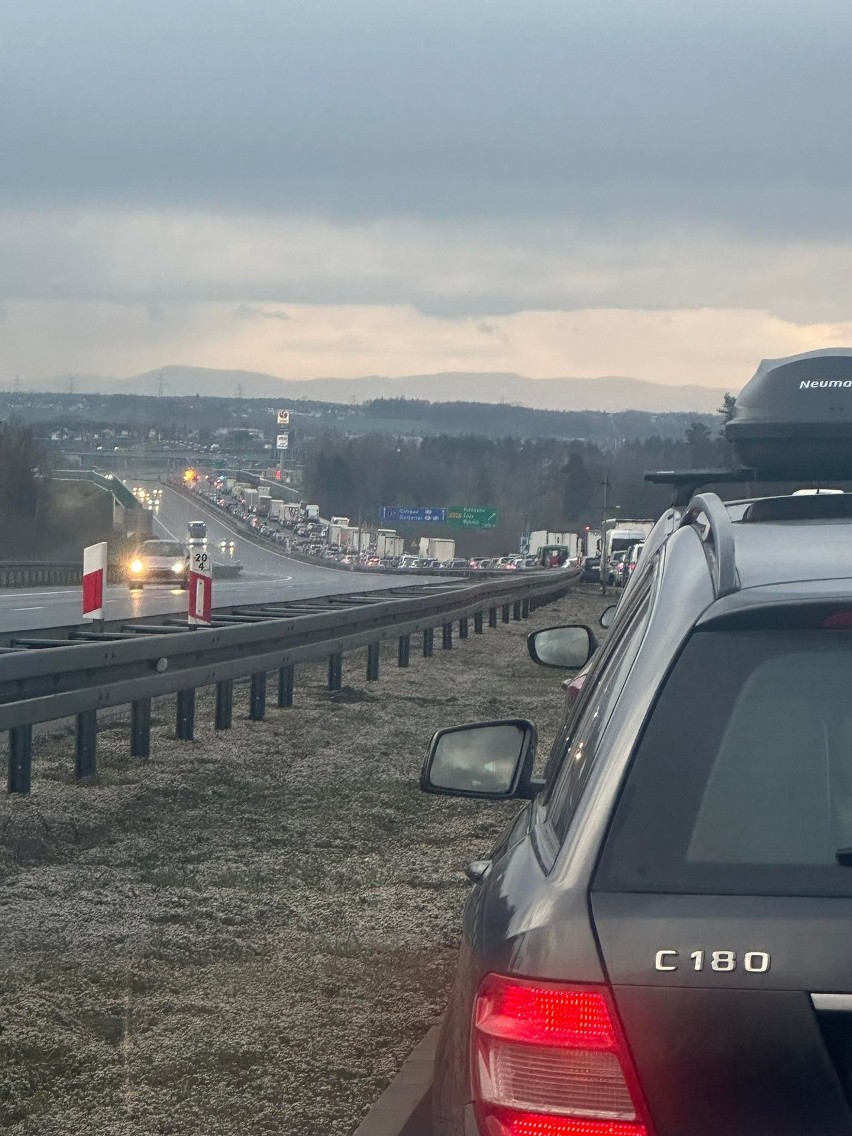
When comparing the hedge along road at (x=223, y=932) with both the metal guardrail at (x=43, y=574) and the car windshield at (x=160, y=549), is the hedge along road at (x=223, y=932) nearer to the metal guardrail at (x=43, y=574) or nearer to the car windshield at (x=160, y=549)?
the car windshield at (x=160, y=549)

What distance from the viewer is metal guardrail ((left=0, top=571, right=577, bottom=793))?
826cm

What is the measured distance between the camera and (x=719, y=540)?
8.34ft

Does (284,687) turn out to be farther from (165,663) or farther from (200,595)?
(165,663)

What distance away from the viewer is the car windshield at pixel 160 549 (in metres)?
46.2

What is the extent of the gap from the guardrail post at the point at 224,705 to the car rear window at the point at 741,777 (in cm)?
932

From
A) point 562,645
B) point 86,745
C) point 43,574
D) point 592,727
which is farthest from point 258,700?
point 43,574

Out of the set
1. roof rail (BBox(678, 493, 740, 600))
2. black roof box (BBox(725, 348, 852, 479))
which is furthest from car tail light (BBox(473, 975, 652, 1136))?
black roof box (BBox(725, 348, 852, 479))

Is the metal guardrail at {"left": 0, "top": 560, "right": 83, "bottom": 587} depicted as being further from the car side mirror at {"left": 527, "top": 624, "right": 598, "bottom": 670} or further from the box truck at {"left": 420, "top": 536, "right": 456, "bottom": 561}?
the box truck at {"left": 420, "top": 536, "right": 456, "bottom": 561}

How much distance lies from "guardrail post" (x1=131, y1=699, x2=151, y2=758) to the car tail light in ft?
26.3

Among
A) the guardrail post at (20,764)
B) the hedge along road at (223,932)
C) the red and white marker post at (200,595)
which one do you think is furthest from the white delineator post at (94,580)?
the guardrail post at (20,764)

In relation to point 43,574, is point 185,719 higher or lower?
higher

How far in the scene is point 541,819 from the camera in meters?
2.84

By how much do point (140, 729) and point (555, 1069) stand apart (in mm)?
8211

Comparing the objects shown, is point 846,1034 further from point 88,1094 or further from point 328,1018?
point 328,1018
